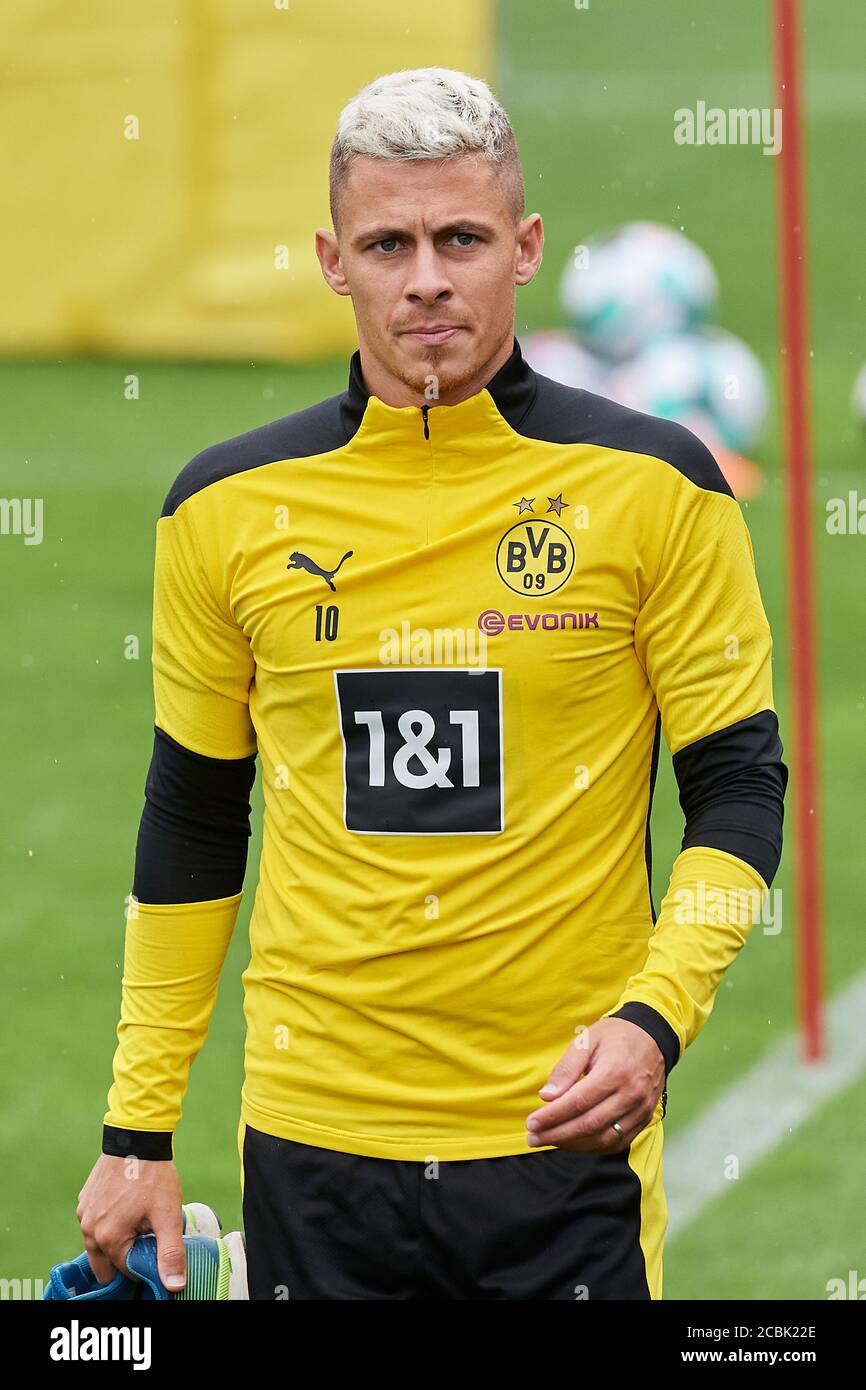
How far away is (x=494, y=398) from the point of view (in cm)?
304

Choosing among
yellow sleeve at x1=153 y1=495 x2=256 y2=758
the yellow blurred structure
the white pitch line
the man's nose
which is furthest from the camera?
the yellow blurred structure

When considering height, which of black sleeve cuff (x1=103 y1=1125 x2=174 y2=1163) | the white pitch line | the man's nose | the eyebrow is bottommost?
the white pitch line

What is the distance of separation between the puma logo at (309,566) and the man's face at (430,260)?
260 millimetres

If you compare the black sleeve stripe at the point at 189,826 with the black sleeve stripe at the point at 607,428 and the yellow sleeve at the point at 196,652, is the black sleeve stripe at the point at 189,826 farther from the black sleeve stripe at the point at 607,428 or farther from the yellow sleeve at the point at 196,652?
the black sleeve stripe at the point at 607,428

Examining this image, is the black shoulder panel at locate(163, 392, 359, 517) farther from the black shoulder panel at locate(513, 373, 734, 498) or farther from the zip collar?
the black shoulder panel at locate(513, 373, 734, 498)

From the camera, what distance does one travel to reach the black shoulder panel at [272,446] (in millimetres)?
3125

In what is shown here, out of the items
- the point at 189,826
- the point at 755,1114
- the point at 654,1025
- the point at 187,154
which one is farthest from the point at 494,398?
the point at 187,154

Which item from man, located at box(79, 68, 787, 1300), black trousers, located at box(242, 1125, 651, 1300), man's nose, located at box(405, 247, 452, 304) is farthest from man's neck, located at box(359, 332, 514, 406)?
black trousers, located at box(242, 1125, 651, 1300)

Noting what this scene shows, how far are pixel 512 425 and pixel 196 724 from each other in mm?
593

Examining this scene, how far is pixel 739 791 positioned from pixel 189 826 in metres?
0.78

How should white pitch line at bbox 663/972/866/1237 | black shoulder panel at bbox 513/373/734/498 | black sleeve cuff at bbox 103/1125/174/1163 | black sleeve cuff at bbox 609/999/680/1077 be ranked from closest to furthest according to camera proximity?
black sleeve cuff at bbox 609/999/680/1077 → black shoulder panel at bbox 513/373/734/498 → black sleeve cuff at bbox 103/1125/174/1163 → white pitch line at bbox 663/972/866/1237

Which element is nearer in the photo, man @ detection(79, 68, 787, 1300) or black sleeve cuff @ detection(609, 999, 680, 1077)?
black sleeve cuff @ detection(609, 999, 680, 1077)

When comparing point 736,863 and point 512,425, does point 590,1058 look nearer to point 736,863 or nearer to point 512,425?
point 736,863

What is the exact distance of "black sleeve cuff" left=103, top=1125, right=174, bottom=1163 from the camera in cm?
322
